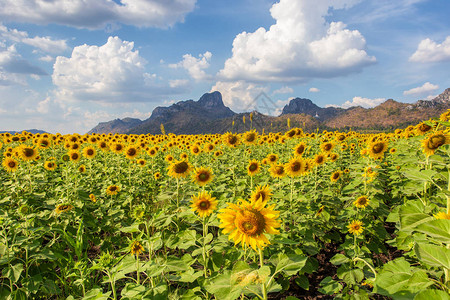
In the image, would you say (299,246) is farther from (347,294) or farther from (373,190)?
(373,190)

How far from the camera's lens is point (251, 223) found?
1.97 metres

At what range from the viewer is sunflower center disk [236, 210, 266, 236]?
6.45 feet

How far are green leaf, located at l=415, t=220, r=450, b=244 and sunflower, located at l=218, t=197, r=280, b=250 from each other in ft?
3.18

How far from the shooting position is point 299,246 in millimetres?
3781

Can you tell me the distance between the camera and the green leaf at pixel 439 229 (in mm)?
1438

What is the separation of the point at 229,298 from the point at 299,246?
2434mm

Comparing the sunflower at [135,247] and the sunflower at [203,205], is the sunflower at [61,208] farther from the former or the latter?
the sunflower at [203,205]

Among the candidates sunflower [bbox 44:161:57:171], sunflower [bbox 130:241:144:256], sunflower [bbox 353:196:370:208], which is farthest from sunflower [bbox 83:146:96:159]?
sunflower [bbox 353:196:370:208]

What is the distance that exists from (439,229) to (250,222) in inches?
49.0

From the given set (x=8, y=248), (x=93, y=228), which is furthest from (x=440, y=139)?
(x=93, y=228)

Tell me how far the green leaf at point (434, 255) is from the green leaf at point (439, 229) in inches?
2.4

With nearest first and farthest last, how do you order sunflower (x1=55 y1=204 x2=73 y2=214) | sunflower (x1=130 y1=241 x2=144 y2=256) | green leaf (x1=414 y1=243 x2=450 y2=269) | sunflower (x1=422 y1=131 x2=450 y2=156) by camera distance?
green leaf (x1=414 y1=243 x2=450 y2=269), sunflower (x1=130 y1=241 x2=144 y2=256), sunflower (x1=422 y1=131 x2=450 y2=156), sunflower (x1=55 y1=204 x2=73 y2=214)

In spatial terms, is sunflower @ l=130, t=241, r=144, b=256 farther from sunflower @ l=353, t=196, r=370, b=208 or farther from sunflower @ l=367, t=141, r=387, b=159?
sunflower @ l=367, t=141, r=387, b=159

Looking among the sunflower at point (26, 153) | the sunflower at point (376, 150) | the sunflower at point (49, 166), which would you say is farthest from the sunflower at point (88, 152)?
the sunflower at point (376, 150)
